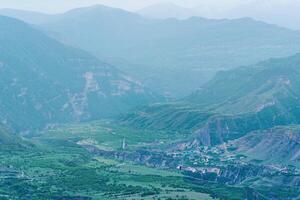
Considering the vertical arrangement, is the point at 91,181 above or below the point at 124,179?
below

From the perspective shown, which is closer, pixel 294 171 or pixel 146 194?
pixel 146 194

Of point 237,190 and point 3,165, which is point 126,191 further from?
point 3,165

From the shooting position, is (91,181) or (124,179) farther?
(124,179)

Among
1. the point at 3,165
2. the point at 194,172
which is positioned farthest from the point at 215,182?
the point at 3,165

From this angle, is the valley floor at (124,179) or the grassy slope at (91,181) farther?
the valley floor at (124,179)

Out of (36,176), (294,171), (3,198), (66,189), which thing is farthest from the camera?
(294,171)

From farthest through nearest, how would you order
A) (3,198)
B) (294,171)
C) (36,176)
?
(294,171), (36,176), (3,198)

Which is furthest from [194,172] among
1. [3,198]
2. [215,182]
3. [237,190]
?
[3,198]

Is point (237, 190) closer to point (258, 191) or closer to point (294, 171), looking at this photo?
point (258, 191)

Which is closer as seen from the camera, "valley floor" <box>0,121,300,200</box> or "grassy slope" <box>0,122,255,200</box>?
"grassy slope" <box>0,122,255,200</box>
